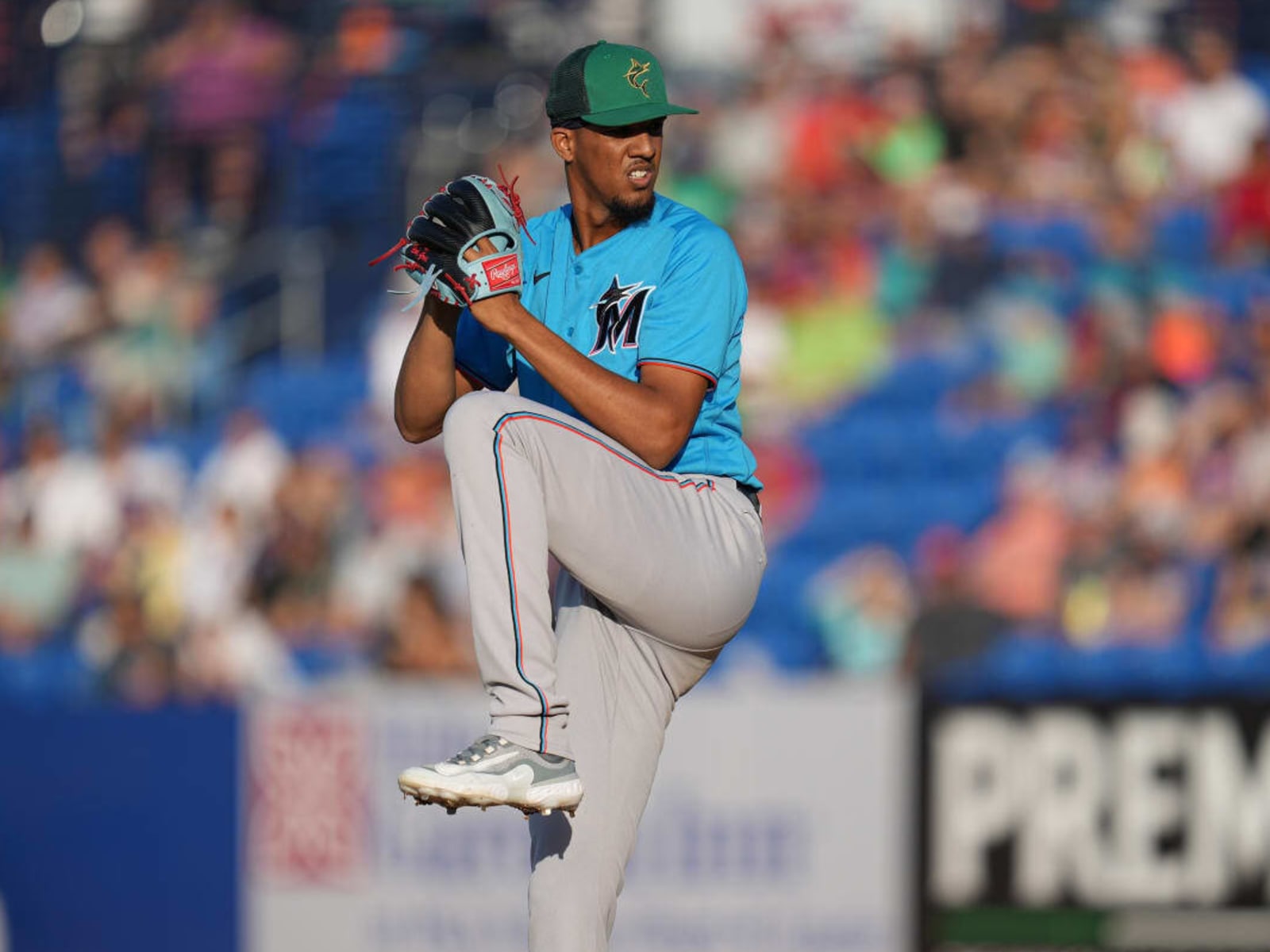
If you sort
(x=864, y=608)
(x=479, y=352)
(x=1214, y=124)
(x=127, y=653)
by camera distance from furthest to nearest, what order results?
(x=1214, y=124) < (x=127, y=653) < (x=864, y=608) < (x=479, y=352)

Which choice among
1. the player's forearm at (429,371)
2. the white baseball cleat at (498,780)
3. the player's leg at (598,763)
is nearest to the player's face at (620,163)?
the player's forearm at (429,371)

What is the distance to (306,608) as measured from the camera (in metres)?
9.75

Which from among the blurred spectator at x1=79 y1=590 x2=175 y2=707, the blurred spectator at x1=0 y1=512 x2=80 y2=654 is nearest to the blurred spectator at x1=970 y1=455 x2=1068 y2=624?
the blurred spectator at x1=79 y1=590 x2=175 y2=707

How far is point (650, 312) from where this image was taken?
3867 mm

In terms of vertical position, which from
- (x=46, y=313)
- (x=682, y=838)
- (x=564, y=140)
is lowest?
(x=682, y=838)

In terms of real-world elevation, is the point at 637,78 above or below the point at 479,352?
above

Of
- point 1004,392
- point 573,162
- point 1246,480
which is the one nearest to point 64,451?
point 1004,392

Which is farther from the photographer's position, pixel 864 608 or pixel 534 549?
pixel 864 608

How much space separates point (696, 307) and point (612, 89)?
17.7 inches

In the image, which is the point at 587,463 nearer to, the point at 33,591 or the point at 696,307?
the point at 696,307

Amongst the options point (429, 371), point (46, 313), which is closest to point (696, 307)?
point (429, 371)

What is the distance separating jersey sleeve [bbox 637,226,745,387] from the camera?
3.80 metres

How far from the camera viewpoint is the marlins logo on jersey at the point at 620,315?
3900mm

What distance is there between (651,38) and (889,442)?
344 cm
